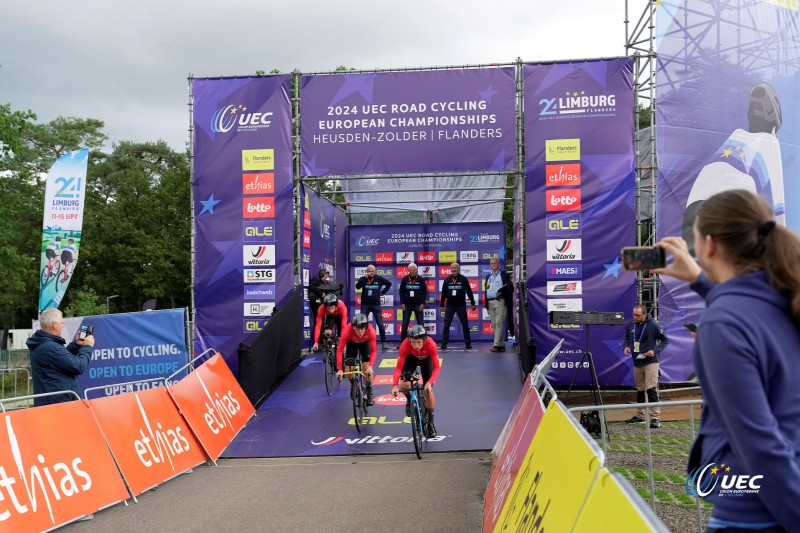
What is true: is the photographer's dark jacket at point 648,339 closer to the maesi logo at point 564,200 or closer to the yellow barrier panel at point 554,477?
the maesi logo at point 564,200

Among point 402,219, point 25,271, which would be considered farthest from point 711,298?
point 25,271

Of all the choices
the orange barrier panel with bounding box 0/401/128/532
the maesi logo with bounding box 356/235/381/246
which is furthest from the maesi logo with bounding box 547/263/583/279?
the orange barrier panel with bounding box 0/401/128/532

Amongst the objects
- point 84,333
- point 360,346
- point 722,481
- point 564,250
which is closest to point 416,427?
point 360,346

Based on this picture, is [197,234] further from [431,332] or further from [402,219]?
[402,219]

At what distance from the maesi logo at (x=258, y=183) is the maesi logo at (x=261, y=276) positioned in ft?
5.28

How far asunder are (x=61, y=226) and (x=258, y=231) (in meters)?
5.67

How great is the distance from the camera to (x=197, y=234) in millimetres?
13945

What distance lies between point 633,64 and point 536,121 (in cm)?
210

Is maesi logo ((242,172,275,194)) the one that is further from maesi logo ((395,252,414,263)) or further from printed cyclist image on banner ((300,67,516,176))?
maesi logo ((395,252,414,263))

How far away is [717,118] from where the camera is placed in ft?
42.8

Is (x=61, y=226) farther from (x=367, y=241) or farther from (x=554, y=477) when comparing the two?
(x=554, y=477)

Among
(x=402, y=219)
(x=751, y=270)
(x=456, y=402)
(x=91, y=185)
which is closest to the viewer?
(x=751, y=270)

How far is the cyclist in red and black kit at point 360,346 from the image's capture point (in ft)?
32.6

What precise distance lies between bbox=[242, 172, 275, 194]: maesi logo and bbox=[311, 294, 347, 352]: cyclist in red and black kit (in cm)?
297
